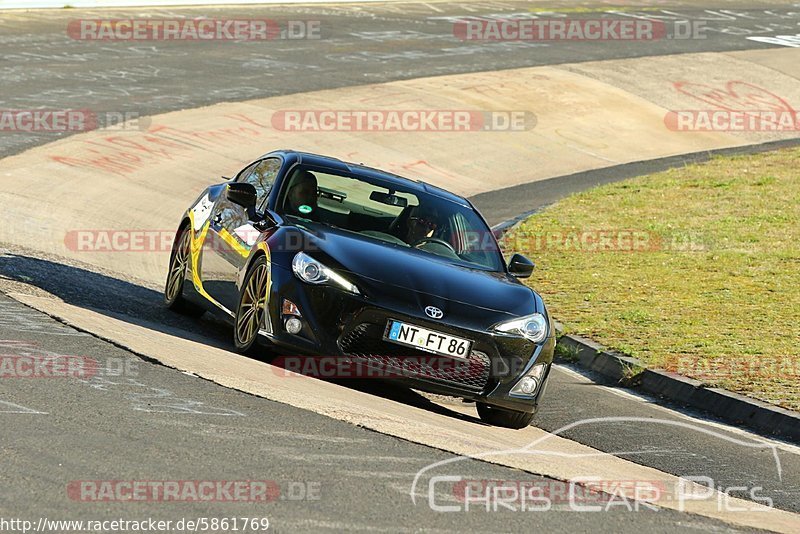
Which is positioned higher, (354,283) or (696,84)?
(354,283)

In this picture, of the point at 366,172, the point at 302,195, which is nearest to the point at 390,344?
the point at 302,195

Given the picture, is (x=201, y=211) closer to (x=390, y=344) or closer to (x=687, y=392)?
(x=390, y=344)

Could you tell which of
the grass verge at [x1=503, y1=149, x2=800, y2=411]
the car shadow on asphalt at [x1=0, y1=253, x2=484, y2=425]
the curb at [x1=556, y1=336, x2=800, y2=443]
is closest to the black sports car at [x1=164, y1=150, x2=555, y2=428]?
the car shadow on asphalt at [x1=0, y1=253, x2=484, y2=425]

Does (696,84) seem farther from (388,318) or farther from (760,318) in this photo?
(388,318)

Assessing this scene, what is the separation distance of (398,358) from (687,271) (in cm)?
755

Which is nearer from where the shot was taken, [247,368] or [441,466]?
[441,466]

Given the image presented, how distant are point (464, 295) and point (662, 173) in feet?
51.5

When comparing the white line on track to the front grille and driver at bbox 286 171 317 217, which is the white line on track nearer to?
the front grille

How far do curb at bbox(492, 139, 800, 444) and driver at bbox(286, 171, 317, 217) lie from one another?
3.07 meters

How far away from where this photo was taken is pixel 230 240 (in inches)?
392

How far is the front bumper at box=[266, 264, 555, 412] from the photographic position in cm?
828

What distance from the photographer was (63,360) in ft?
25.3

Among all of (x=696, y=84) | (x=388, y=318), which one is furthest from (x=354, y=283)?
(x=696, y=84)

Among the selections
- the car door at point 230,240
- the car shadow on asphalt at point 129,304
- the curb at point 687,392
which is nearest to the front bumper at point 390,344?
the car shadow on asphalt at point 129,304
